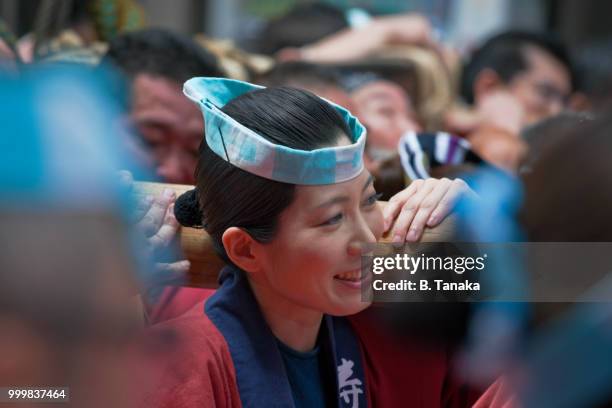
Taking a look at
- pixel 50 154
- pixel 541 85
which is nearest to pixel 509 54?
pixel 541 85

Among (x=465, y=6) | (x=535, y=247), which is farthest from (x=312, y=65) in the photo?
(x=465, y=6)

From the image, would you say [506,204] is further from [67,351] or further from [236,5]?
[236,5]

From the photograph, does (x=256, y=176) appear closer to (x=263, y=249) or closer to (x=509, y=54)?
(x=263, y=249)

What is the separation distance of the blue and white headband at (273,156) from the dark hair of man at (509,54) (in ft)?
6.63

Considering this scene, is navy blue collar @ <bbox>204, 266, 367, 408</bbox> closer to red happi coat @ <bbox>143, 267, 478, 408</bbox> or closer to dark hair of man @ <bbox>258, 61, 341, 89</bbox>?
red happi coat @ <bbox>143, 267, 478, 408</bbox>

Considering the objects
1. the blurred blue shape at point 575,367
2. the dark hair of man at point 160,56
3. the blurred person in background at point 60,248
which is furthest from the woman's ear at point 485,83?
the blurred person in background at point 60,248

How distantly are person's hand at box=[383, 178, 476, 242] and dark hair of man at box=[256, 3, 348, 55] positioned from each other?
2041 mm

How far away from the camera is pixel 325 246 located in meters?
0.85

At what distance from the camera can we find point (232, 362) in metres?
0.87

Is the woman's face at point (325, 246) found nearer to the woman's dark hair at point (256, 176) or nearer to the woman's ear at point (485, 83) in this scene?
the woman's dark hair at point (256, 176)

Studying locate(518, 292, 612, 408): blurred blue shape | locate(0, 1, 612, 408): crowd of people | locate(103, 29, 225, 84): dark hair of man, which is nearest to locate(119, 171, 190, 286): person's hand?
locate(0, 1, 612, 408): crowd of people

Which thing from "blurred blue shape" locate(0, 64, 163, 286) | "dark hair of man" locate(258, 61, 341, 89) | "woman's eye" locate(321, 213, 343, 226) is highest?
"blurred blue shape" locate(0, 64, 163, 286)

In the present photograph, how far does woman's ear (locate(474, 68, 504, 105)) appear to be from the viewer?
111 inches

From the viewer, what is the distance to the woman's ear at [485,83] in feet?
9.24
